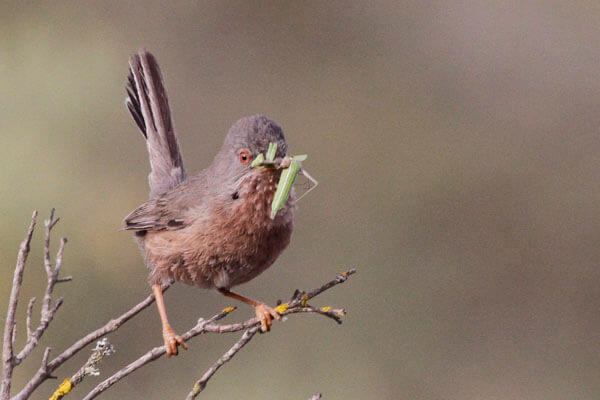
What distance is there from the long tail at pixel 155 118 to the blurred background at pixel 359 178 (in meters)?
2.79

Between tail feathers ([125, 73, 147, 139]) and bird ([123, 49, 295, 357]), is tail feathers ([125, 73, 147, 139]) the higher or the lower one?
the higher one

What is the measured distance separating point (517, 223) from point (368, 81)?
340cm

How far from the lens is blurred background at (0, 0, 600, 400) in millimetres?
8125

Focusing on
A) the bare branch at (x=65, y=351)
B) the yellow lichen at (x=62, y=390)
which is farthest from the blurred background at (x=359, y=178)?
the yellow lichen at (x=62, y=390)

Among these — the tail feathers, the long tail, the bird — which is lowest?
the bird

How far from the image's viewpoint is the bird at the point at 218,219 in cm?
362

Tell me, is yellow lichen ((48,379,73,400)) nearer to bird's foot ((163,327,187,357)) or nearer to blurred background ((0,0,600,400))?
bird's foot ((163,327,187,357))

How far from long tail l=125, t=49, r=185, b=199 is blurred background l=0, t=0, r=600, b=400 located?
2.79 meters

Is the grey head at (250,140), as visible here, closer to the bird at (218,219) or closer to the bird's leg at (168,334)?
the bird at (218,219)

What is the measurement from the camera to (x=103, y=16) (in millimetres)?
11539

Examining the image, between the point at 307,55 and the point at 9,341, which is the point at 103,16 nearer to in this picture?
the point at 307,55

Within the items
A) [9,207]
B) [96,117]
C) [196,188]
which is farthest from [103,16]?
[196,188]

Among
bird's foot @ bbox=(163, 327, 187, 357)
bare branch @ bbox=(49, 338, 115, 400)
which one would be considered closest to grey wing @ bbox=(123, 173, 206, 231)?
bird's foot @ bbox=(163, 327, 187, 357)

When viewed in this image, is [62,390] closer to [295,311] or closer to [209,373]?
[209,373]
